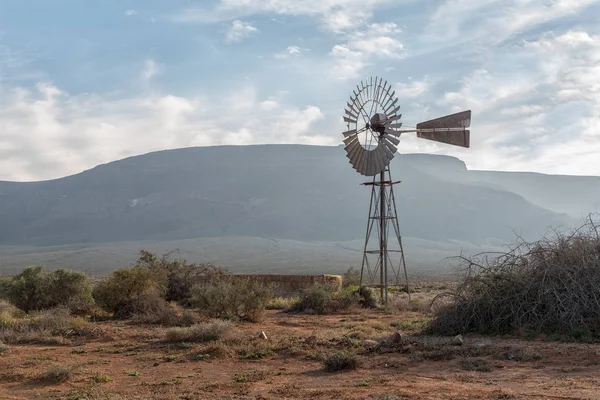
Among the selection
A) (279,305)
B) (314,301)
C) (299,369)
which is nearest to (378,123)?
(314,301)

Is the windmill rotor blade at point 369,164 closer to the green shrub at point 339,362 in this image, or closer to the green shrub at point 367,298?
the green shrub at point 367,298

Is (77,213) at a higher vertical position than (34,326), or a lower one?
higher

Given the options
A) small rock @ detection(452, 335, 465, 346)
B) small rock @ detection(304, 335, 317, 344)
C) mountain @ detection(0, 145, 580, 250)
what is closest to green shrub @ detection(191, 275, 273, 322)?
small rock @ detection(304, 335, 317, 344)

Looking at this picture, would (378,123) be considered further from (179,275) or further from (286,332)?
(286,332)

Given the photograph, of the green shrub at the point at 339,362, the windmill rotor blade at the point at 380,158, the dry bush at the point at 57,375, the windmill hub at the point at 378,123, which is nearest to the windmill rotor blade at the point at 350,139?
the windmill hub at the point at 378,123

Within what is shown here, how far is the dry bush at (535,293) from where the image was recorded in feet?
44.9

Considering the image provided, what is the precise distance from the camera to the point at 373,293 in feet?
80.0

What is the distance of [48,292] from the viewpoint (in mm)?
20922

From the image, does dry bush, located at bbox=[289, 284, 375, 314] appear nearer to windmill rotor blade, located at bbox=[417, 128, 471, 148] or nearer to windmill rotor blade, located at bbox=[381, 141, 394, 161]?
windmill rotor blade, located at bbox=[381, 141, 394, 161]

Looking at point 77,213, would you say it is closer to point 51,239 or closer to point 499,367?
point 51,239

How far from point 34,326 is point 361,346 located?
8.70 meters

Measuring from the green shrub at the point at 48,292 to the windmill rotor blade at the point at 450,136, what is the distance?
13.6m

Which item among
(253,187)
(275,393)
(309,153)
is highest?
(309,153)

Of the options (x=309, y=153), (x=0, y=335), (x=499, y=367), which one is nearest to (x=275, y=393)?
(x=499, y=367)
